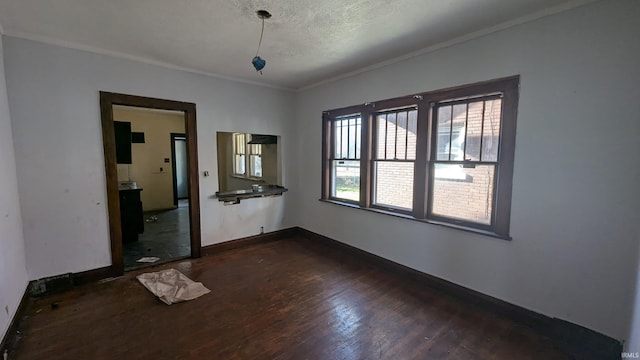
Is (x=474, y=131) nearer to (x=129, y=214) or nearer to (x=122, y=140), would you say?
(x=122, y=140)

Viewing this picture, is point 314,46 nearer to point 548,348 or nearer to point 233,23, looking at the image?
point 233,23

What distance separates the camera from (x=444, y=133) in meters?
2.99

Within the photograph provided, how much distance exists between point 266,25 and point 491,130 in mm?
2360

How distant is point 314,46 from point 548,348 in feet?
11.2

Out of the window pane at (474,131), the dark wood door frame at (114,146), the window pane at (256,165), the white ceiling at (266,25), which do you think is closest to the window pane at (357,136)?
the white ceiling at (266,25)

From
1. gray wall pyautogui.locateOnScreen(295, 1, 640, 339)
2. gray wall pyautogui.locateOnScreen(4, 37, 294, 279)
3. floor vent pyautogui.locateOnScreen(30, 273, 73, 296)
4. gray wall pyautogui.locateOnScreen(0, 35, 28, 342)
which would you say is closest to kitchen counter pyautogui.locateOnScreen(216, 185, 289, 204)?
gray wall pyautogui.locateOnScreen(4, 37, 294, 279)

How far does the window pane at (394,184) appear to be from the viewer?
11.1ft

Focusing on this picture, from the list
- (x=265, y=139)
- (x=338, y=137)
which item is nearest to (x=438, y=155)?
(x=338, y=137)

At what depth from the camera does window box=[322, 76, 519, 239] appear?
2543mm

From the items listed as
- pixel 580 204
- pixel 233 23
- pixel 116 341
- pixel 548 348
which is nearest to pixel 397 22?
pixel 233 23

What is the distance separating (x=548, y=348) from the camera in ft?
6.86

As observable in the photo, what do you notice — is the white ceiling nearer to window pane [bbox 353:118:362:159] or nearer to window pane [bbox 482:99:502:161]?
window pane [bbox 482:99:502:161]

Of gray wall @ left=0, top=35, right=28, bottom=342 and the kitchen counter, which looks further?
the kitchen counter

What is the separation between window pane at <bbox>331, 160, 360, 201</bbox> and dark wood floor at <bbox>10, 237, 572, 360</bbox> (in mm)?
1317
